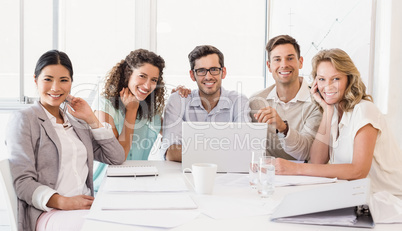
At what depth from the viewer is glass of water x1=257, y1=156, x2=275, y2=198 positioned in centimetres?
118

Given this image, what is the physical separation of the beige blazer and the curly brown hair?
0.66 m

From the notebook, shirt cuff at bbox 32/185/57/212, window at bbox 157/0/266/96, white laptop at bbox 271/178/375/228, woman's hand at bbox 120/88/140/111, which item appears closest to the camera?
white laptop at bbox 271/178/375/228

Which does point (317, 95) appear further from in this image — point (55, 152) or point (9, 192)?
point (9, 192)

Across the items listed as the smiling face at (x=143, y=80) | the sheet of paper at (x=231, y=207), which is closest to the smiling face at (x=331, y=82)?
the sheet of paper at (x=231, y=207)

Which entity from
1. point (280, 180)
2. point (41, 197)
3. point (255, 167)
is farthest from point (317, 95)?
point (41, 197)

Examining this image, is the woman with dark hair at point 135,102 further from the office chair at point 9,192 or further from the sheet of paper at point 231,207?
the sheet of paper at point 231,207

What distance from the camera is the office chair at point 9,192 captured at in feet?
4.09

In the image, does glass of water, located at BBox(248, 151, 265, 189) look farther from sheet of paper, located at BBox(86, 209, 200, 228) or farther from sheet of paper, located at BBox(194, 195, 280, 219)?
sheet of paper, located at BBox(86, 209, 200, 228)

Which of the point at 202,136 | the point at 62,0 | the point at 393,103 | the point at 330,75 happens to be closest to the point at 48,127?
the point at 202,136

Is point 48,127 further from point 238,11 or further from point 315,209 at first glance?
point 238,11

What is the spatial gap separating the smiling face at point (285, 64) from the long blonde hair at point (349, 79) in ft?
1.82

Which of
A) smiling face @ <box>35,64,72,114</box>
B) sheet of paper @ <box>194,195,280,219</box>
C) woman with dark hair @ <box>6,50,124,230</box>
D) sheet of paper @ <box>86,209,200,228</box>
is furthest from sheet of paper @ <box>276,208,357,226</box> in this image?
smiling face @ <box>35,64,72,114</box>

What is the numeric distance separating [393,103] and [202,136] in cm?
230

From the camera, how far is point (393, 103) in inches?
121
